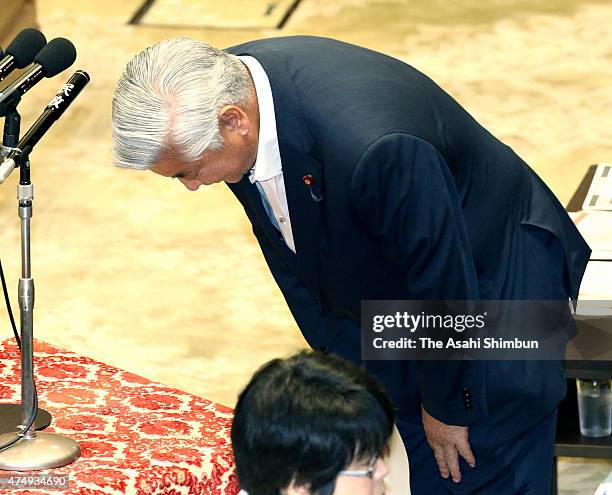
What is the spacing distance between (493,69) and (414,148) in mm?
5436

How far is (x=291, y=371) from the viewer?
6.56 ft

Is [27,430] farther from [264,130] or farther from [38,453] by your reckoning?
[264,130]

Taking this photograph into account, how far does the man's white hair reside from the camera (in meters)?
2.58

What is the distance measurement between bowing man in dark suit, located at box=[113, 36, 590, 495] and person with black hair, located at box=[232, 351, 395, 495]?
2.11ft

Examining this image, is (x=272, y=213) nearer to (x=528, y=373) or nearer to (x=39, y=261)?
(x=528, y=373)

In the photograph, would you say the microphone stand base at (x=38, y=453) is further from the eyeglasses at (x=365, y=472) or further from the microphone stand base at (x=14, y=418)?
the eyeglasses at (x=365, y=472)

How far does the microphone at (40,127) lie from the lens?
252 cm

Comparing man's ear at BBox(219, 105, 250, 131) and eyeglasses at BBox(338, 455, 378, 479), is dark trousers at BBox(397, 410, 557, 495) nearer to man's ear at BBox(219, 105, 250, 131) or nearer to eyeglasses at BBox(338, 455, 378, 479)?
man's ear at BBox(219, 105, 250, 131)

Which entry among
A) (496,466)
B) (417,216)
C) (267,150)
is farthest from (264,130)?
(496,466)

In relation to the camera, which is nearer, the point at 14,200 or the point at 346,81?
the point at 346,81

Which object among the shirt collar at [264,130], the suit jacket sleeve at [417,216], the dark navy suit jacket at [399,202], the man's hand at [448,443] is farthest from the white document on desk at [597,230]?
the shirt collar at [264,130]

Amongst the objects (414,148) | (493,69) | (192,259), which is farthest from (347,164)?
(493,69)

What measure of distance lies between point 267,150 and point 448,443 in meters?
0.71

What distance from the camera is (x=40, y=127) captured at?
8.42 ft
